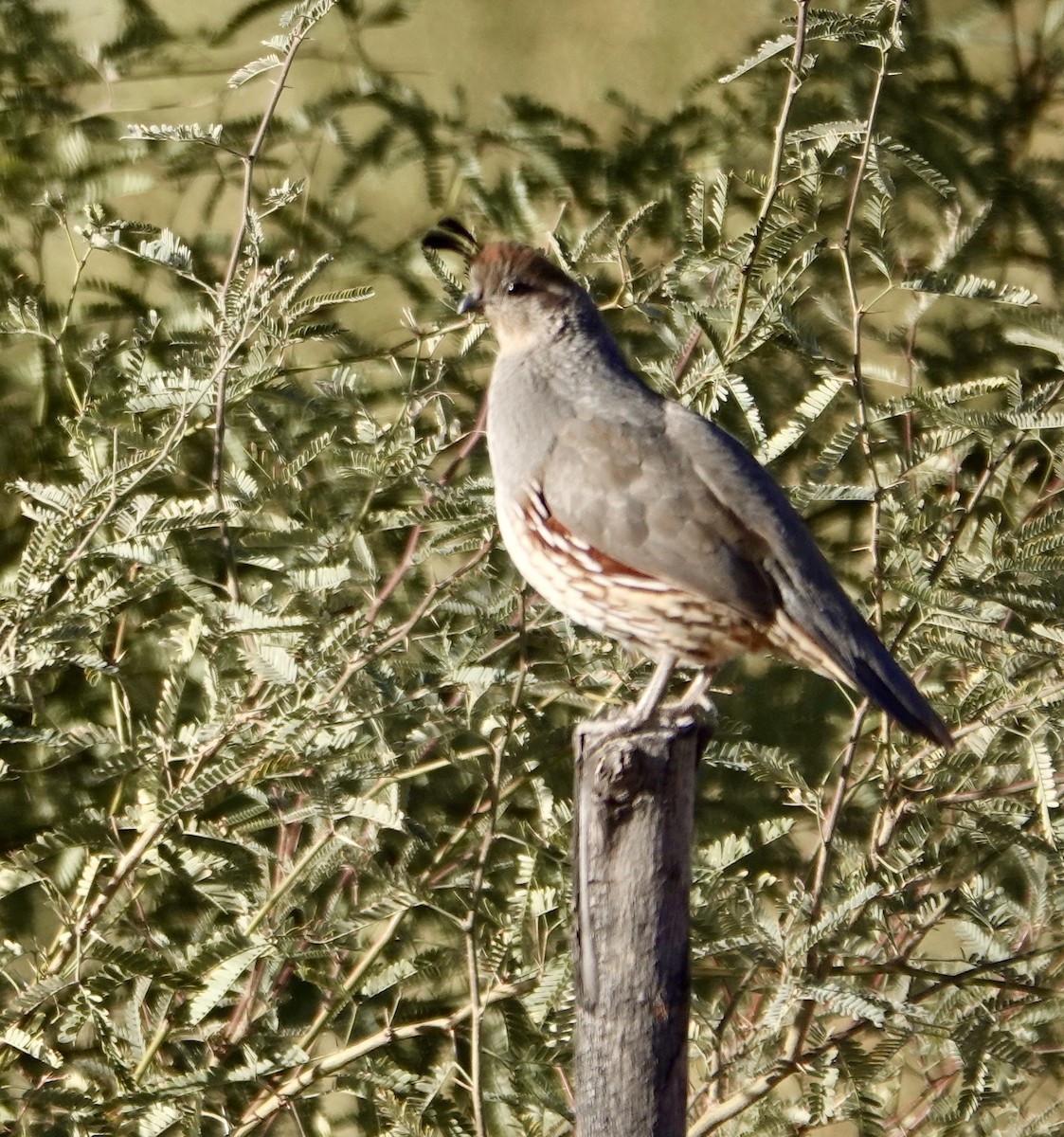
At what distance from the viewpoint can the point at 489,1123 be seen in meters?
Result: 3.46

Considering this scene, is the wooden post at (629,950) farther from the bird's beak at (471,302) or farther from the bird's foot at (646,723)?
the bird's beak at (471,302)

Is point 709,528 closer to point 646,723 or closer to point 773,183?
point 646,723

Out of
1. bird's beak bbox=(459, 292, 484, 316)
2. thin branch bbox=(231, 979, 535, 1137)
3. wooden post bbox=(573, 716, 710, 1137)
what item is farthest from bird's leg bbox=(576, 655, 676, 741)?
bird's beak bbox=(459, 292, 484, 316)

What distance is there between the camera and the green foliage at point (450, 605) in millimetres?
2979

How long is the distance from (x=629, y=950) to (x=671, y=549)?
0.75m

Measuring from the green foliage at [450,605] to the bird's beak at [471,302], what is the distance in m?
0.10

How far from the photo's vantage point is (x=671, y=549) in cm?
283

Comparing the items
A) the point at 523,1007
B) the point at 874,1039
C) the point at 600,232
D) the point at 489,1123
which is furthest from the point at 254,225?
the point at 874,1039

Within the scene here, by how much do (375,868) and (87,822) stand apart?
0.61m

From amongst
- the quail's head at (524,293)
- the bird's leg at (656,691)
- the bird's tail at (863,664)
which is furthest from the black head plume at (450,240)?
the bird's tail at (863,664)

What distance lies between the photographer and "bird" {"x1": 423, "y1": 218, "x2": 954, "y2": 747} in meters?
2.82

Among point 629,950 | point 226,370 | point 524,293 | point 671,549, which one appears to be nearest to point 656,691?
point 671,549

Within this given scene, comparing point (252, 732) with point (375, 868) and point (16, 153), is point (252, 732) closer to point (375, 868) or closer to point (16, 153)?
point (375, 868)

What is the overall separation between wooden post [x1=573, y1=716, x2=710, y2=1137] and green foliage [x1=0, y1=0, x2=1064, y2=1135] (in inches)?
17.5
